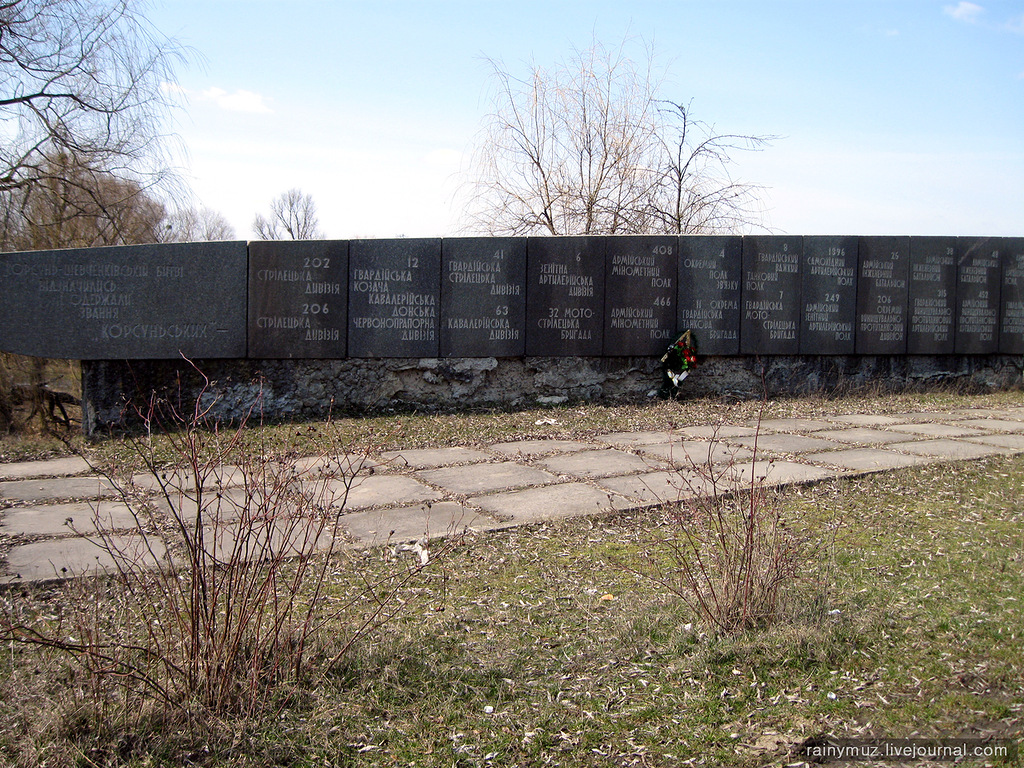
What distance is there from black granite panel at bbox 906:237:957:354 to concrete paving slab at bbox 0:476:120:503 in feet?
30.6

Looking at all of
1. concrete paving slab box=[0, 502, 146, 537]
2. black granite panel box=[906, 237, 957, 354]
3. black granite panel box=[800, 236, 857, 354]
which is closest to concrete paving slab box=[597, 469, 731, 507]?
concrete paving slab box=[0, 502, 146, 537]

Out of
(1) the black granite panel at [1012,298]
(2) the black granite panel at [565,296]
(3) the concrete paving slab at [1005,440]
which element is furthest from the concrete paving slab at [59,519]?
(1) the black granite panel at [1012,298]

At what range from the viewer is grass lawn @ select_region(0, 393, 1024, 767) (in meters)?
2.36

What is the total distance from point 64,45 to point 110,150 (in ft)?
4.12

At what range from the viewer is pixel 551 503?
503cm

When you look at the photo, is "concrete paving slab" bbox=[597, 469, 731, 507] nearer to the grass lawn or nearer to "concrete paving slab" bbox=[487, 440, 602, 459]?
the grass lawn

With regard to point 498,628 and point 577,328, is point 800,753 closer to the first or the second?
point 498,628

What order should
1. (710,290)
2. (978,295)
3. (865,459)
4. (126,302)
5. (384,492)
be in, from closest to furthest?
(384,492) → (865,459) → (126,302) → (710,290) → (978,295)

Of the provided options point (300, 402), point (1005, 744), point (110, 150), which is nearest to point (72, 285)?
point (300, 402)

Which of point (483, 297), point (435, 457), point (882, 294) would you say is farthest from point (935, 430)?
point (435, 457)

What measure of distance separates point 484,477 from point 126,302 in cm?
386

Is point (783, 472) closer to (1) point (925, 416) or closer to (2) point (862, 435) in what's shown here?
(2) point (862, 435)

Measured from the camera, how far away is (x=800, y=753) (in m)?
2.34

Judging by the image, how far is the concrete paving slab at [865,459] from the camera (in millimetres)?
5953
